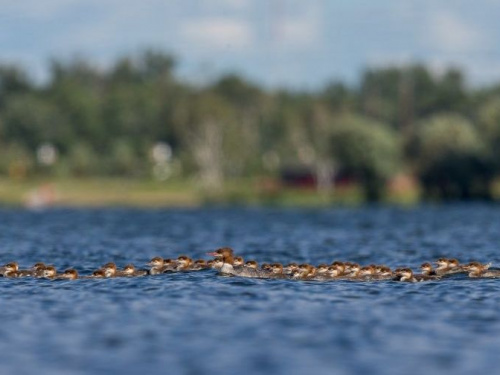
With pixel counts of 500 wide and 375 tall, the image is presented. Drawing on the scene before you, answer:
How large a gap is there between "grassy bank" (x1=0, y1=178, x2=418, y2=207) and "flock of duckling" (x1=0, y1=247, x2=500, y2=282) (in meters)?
80.6

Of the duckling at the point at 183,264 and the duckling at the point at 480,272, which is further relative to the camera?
the duckling at the point at 183,264

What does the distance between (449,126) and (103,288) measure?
93270 millimetres

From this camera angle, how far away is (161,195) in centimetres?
12388

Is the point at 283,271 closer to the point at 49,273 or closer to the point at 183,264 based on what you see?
the point at 183,264

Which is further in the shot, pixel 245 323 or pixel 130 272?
pixel 130 272

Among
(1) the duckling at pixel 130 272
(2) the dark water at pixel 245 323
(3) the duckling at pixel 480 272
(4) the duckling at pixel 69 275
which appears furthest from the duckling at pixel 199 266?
(3) the duckling at pixel 480 272

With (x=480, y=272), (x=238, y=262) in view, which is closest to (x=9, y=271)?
(x=238, y=262)

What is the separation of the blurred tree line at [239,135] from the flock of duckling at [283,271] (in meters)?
80.1

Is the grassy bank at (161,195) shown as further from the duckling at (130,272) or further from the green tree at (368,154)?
the duckling at (130,272)

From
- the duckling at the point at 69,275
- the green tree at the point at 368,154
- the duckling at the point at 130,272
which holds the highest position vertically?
the duckling at the point at 69,275

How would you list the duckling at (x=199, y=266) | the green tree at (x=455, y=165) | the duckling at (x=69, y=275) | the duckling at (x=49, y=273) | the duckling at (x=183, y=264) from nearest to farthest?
the duckling at (x=69, y=275)
the duckling at (x=49, y=273)
the duckling at (x=183, y=264)
the duckling at (x=199, y=266)
the green tree at (x=455, y=165)

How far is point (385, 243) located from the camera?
5250cm

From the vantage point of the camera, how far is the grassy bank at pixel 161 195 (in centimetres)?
11800

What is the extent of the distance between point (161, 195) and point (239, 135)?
24.6 metres
